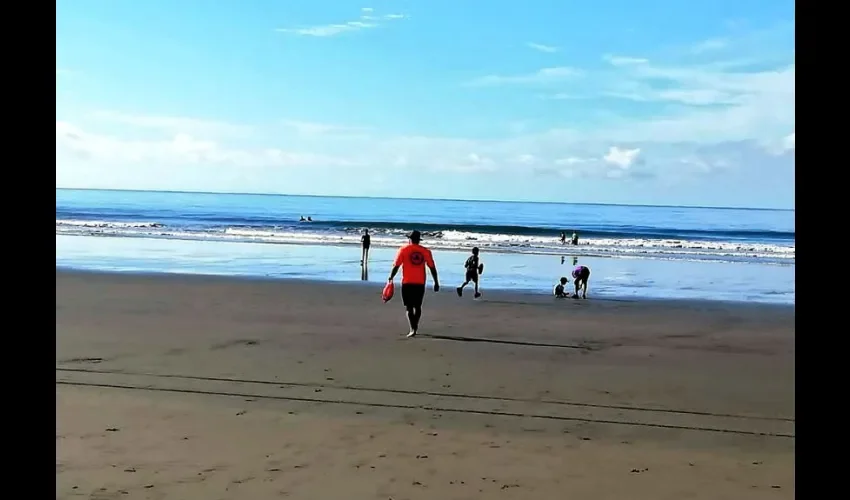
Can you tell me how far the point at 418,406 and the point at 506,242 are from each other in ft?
111

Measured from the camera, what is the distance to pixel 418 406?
7.23 metres

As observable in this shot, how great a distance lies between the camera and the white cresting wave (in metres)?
33.8

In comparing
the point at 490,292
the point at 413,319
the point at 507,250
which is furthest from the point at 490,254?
the point at 413,319

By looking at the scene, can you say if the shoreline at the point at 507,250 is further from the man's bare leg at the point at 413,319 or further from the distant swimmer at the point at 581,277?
the man's bare leg at the point at 413,319

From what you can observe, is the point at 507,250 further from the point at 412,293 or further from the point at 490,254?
the point at 412,293

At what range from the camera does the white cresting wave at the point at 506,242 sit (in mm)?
33844

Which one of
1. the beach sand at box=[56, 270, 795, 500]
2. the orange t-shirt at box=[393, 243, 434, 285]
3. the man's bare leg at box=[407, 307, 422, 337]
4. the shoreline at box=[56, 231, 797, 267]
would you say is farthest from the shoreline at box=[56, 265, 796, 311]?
the shoreline at box=[56, 231, 797, 267]

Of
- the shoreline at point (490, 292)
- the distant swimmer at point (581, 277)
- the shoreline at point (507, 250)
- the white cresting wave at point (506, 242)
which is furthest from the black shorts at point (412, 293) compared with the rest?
the white cresting wave at point (506, 242)

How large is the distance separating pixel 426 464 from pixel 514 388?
2.82 meters

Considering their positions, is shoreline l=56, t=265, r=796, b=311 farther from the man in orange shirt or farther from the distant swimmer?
the man in orange shirt

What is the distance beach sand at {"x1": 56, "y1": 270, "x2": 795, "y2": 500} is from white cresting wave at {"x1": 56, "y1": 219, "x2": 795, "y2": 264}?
20.4 m

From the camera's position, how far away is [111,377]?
27.1ft

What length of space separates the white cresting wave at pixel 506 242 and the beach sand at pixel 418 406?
66.8 feet
